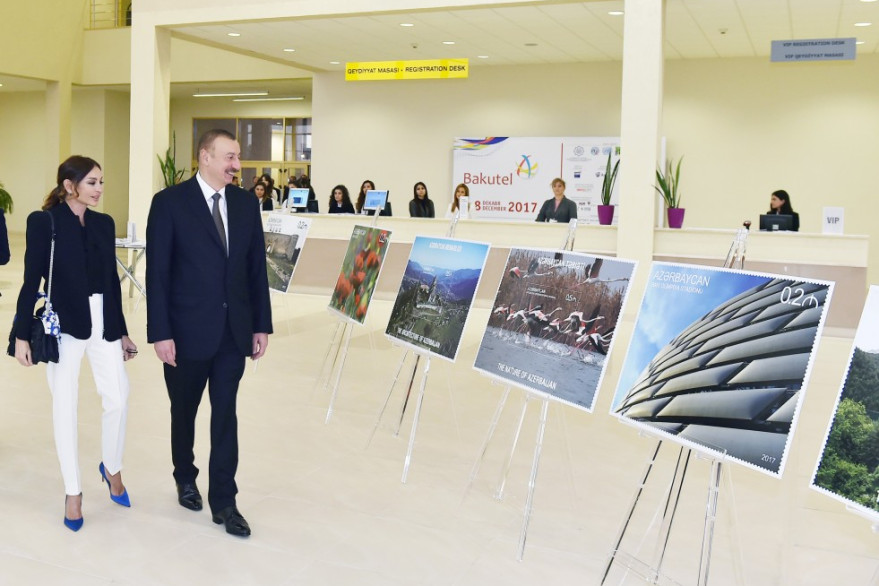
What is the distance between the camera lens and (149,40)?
43.6ft

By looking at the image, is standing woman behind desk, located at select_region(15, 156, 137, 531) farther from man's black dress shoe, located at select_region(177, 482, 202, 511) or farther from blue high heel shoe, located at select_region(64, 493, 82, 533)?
man's black dress shoe, located at select_region(177, 482, 202, 511)

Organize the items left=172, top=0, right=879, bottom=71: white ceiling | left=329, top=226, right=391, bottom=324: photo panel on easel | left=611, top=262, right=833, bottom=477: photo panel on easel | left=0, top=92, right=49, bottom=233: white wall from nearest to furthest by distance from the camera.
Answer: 1. left=611, top=262, right=833, bottom=477: photo panel on easel
2. left=329, top=226, right=391, bottom=324: photo panel on easel
3. left=172, top=0, right=879, bottom=71: white ceiling
4. left=0, top=92, right=49, bottom=233: white wall

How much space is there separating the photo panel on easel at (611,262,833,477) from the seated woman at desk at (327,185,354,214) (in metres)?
10.5

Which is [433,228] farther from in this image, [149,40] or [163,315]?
[163,315]

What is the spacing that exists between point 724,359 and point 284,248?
586 centimetres

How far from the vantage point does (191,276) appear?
3.89 meters

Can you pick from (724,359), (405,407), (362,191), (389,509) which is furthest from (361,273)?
(362,191)

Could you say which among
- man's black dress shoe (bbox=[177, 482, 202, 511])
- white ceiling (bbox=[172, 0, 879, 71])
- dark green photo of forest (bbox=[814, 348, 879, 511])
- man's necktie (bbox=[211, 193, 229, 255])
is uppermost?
white ceiling (bbox=[172, 0, 879, 71])

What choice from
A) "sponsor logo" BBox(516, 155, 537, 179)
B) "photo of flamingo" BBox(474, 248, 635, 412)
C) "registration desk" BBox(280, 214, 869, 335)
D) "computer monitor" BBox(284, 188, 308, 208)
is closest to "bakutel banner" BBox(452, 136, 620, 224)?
"sponsor logo" BBox(516, 155, 537, 179)

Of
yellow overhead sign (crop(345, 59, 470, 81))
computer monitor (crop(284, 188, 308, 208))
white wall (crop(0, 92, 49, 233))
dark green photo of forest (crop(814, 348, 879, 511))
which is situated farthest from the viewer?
→ white wall (crop(0, 92, 49, 233))

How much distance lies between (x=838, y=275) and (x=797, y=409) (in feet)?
26.0

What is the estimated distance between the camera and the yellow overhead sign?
Result: 14.0 metres

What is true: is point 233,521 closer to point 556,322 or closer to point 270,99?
point 556,322

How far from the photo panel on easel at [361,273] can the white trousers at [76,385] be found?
229cm
